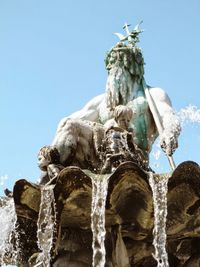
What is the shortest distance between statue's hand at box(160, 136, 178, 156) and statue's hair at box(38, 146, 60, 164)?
4.83ft

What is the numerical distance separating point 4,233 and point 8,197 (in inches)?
20.6

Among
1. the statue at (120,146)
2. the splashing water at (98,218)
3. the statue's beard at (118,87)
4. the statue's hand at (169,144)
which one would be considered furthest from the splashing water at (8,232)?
the statue's beard at (118,87)

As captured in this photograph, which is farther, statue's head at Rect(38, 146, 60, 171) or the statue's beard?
the statue's beard

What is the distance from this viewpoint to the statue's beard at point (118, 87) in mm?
8742

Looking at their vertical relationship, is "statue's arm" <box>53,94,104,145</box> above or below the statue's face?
above

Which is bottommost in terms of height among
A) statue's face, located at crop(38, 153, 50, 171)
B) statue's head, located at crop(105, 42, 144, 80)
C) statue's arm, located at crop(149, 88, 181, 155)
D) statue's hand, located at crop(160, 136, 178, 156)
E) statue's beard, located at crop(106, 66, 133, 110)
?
statue's face, located at crop(38, 153, 50, 171)

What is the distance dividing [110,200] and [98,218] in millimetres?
258

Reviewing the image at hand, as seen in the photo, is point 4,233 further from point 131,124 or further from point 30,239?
point 131,124

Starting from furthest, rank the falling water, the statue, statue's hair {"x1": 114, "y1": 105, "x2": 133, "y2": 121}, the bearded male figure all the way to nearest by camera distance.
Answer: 1. the bearded male figure
2. statue's hair {"x1": 114, "y1": 105, "x2": 133, "y2": 121}
3. the statue
4. the falling water

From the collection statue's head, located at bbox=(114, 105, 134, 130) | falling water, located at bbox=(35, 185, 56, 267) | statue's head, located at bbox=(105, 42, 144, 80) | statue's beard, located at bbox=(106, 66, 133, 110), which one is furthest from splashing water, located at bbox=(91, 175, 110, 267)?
statue's head, located at bbox=(105, 42, 144, 80)

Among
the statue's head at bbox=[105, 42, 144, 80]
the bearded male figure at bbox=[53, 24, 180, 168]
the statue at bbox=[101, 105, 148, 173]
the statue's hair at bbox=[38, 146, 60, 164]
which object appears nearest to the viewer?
the statue at bbox=[101, 105, 148, 173]

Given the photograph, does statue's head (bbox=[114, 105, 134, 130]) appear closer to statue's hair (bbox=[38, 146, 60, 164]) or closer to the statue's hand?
the statue's hand

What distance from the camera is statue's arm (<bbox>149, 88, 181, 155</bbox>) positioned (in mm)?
7695

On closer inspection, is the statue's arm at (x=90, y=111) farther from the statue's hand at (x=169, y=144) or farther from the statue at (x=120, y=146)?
the statue's hand at (x=169, y=144)
